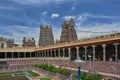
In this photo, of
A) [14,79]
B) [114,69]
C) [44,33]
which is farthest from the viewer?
[44,33]

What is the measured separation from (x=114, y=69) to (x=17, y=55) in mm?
51414

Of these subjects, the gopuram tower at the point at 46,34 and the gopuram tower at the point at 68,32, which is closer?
the gopuram tower at the point at 68,32

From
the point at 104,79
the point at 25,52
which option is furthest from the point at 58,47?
the point at 104,79

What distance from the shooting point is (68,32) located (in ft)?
360

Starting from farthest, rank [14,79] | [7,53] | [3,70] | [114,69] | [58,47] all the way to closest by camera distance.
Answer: [7,53] → [58,47] → [3,70] → [14,79] → [114,69]

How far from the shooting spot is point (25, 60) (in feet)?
205

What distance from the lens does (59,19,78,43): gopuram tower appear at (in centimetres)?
10644

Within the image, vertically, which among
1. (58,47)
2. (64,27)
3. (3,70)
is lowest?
(3,70)

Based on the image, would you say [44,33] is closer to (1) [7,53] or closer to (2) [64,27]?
(2) [64,27]

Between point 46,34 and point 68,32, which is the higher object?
point 68,32

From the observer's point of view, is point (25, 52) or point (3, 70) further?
point (25, 52)

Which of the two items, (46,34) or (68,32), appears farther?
(46,34)

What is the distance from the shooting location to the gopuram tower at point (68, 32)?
106438 millimetres

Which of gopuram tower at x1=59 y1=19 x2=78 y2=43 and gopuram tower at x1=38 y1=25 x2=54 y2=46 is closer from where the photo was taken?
gopuram tower at x1=59 y1=19 x2=78 y2=43
